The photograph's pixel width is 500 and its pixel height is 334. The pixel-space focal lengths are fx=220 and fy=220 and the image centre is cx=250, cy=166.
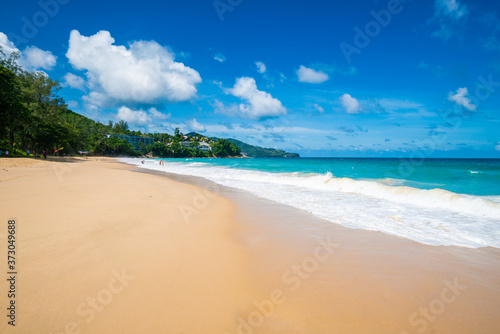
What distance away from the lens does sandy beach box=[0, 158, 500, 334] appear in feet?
7.51

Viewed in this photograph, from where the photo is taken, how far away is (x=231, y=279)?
313cm

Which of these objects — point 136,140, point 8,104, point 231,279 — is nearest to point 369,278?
point 231,279

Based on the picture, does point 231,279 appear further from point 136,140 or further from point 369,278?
point 136,140

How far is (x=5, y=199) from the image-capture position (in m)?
6.14

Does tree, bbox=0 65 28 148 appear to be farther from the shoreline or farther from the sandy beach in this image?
the shoreline

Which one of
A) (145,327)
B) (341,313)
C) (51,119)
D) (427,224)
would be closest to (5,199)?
(145,327)

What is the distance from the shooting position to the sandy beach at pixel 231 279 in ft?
7.51

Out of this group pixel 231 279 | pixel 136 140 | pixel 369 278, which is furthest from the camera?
pixel 136 140

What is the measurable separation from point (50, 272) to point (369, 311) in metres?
4.04

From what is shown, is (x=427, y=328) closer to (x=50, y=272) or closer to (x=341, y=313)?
(x=341, y=313)

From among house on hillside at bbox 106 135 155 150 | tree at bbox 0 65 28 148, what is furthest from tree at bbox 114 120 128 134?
tree at bbox 0 65 28 148

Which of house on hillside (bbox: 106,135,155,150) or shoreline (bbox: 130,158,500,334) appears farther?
house on hillside (bbox: 106,135,155,150)

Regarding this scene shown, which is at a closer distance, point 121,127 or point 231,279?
point 231,279

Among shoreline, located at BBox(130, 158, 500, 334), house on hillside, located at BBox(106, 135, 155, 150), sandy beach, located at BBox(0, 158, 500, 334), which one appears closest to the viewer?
sandy beach, located at BBox(0, 158, 500, 334)
